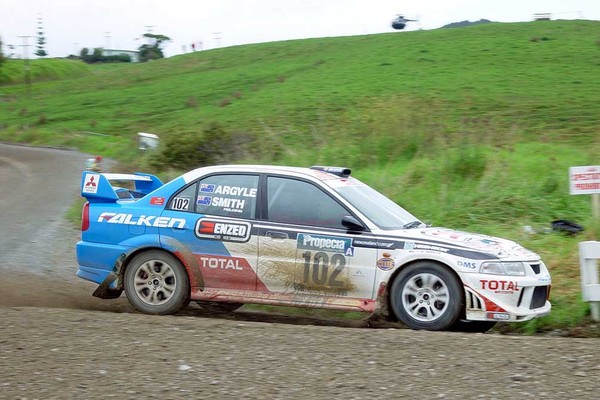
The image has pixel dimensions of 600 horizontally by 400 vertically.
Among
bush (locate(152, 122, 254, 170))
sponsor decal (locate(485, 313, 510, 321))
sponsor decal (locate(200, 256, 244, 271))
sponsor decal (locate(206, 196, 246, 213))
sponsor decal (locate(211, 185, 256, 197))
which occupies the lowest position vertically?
sponsor decal (locate(485, 313, 510, 321))

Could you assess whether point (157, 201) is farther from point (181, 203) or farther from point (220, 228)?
point (220, 228)

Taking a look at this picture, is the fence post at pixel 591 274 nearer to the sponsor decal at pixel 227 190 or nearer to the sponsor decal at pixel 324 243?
the sponsor decal at pixel 324 243

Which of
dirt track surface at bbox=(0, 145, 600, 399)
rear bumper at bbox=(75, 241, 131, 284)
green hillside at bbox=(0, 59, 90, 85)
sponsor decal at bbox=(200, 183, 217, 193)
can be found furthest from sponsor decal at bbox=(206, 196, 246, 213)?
green hillside at bbox=(0, 59, 90, 85)

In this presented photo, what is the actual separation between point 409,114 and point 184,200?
954 centimetres

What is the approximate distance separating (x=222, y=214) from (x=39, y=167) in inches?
801

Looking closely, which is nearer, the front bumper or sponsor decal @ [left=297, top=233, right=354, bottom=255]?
the front bumper

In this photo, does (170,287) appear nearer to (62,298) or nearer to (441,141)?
(62,298)

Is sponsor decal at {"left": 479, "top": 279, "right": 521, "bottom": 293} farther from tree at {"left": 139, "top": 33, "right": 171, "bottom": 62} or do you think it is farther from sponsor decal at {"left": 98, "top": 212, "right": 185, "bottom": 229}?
tree at {"left": 139, "top": 33, "right": 171, "bottom": 62}

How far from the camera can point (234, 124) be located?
32.3 metres

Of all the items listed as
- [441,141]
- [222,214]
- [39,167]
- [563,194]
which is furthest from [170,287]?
[39,167]

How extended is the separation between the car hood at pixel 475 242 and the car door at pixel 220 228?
155 cm

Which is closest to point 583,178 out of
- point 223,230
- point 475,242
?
point 475,242

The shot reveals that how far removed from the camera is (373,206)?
843 centimetres

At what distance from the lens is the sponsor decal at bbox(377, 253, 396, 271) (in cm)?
766
